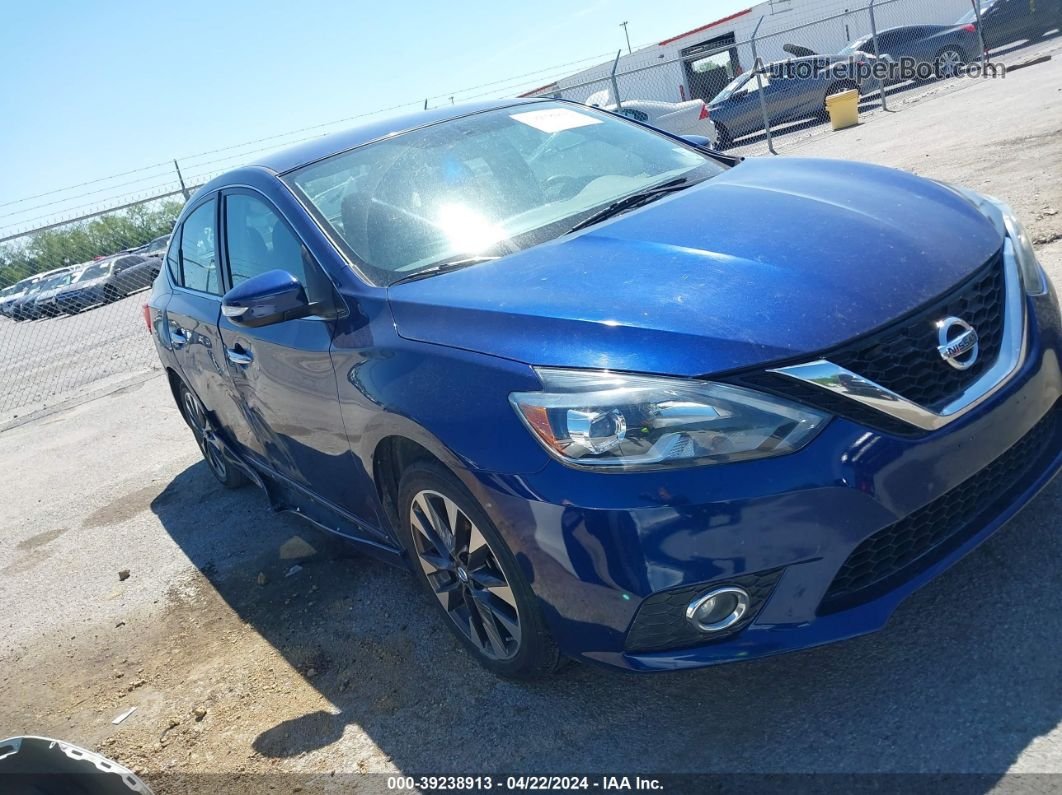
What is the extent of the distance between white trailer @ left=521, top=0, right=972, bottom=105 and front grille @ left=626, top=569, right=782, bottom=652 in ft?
75.9

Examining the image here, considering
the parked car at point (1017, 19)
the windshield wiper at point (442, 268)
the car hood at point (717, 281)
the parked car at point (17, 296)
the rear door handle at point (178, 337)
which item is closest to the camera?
the car hood at point (717, 281)

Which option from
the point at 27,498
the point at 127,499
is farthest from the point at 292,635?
the point at 27,498

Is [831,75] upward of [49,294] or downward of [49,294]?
upward

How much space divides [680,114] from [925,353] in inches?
593

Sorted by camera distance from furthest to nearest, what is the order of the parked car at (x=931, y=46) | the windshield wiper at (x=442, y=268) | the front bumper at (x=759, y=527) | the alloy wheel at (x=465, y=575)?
the parked car at (x=931, y=46)
the windshield wiper at (x=442, y=268)
the alloy wheel at (x=465, y=575)
the front bumper at (x=759, y=527)

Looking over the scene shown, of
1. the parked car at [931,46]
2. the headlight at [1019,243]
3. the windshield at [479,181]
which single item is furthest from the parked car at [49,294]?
the headlight at [1019,243]

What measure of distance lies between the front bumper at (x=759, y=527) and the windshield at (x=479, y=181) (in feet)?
3.48

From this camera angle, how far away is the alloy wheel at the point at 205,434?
5086 mm

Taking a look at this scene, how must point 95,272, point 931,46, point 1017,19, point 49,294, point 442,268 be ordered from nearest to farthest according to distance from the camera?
point 442,268 < point 931,46 < point 1017,19 < point 49,294 < point 95,272

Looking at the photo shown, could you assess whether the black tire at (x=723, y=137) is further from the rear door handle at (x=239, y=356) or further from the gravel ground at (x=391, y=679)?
the rear door handle at (x=239, y=356)

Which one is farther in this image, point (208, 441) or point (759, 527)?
point (208, 441)

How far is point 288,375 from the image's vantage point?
11.2 feet

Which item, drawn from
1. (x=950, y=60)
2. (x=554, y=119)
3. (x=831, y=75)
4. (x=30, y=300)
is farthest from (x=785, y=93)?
(x=30, y=300)

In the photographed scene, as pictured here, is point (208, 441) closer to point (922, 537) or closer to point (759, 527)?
point (759, 527)
